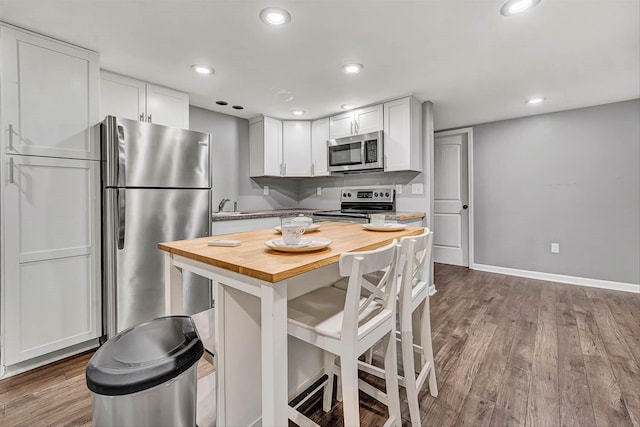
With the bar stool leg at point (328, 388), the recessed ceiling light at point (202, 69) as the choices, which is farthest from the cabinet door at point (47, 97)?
the bar stool leg at point (328, 388)

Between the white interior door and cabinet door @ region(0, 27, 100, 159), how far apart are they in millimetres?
4370

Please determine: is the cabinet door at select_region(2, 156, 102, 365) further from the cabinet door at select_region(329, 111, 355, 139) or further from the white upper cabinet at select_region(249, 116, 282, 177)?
the cabinet door at select_region(329, 111, 355, 139)

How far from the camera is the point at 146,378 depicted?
0.84m

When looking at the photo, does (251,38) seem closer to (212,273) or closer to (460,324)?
(212,273)

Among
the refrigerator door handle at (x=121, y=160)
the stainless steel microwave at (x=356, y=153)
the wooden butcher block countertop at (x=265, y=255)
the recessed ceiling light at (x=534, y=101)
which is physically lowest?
the wooden butcher block countertop at (x=265, y=255)

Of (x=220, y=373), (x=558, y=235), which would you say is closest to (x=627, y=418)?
(x=220, y=373)

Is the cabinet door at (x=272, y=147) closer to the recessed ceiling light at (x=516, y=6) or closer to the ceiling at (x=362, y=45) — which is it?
the ceiling at (x=362, y=45)

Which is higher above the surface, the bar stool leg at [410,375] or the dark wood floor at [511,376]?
the bar stool leg at [410,375]

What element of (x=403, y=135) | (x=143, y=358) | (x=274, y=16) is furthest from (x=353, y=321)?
(x=403, y=135)

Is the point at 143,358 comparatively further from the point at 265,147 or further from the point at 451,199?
the point at 451,199

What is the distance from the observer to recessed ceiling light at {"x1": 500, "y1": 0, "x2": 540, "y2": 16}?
1604 millimetres

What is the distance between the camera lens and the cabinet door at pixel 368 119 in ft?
10.9

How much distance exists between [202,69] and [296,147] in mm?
1724

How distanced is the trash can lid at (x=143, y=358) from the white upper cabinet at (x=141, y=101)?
7.23 ft
